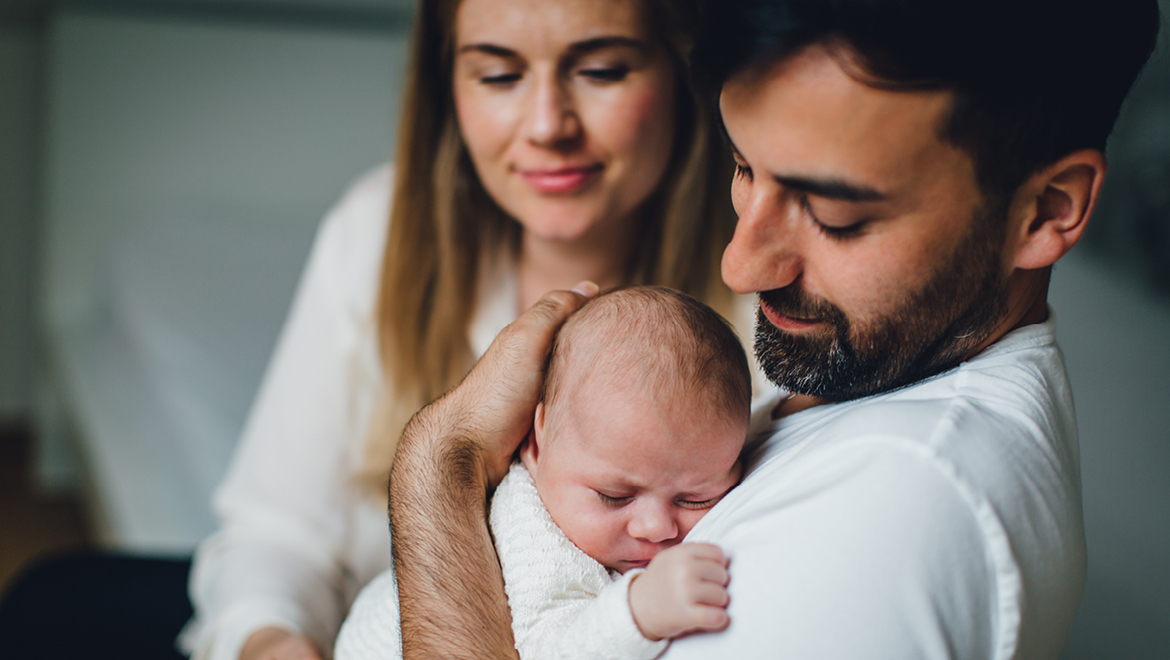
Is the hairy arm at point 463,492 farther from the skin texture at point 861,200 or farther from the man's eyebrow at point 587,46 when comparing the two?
the man's eyebrow at point 587,46

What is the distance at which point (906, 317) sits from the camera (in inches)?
28.7

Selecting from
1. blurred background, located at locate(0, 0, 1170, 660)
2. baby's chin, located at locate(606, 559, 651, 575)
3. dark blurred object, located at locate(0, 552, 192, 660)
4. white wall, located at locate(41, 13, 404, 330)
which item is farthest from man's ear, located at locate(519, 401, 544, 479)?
white wall, located at locate(41, 13, 404, 330)

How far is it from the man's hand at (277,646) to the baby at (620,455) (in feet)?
1.51

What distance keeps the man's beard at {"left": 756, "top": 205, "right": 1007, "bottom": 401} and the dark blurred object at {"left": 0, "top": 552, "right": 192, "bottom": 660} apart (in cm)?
125

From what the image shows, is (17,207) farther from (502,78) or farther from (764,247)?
(764,247)

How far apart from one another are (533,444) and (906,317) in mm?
450

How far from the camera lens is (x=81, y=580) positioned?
150 centimetres

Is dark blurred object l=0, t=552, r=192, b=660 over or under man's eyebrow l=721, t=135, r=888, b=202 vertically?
under

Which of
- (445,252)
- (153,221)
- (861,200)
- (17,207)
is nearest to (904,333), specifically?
(861,200)

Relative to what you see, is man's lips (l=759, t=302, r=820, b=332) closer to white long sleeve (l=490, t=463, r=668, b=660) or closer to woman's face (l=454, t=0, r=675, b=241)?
white long sleeve (l=490, t=463, r=668, b=660)

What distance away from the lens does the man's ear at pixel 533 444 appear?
0.96 metres

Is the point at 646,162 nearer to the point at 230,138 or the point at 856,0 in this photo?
the point at 856,0

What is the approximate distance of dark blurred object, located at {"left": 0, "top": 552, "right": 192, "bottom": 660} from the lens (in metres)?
1.41

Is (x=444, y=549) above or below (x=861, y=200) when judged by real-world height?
below
